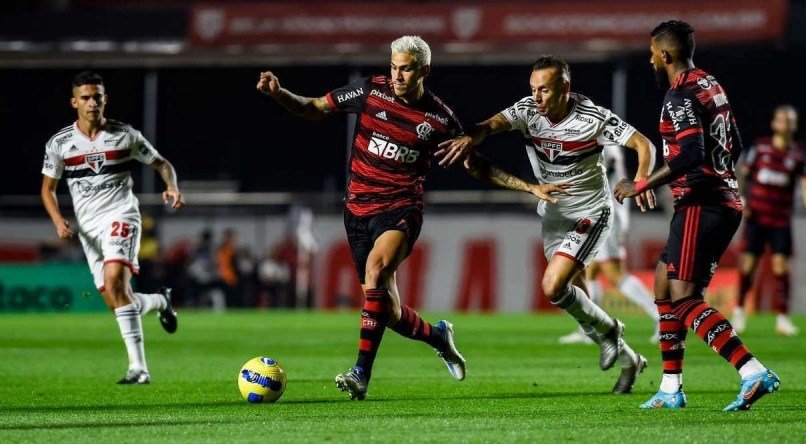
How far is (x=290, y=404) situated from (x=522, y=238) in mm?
17711

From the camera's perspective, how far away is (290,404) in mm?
8258

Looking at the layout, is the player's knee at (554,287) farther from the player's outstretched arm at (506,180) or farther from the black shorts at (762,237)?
the black shorts at (762,237)

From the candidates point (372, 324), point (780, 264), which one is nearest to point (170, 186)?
point (372, 324)

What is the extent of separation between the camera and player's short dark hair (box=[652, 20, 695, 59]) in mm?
7695

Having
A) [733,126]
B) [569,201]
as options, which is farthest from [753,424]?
[569,201]

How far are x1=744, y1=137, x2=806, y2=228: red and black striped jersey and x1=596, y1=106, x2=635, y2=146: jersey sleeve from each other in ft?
26.1

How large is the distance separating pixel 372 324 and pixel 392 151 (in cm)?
112

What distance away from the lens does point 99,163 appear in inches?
412

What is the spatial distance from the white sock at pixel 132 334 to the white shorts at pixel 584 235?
121 inches

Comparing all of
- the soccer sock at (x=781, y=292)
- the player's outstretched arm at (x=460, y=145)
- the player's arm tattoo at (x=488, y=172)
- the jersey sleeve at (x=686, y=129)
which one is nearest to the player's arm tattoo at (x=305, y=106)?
the player's outstretched arm at (x=460, y=145)

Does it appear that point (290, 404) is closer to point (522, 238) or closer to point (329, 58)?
point (522, 238)

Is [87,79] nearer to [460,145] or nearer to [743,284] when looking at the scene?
[460,145]

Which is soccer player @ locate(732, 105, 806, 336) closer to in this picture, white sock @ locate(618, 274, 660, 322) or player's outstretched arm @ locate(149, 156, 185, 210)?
white sock @ locate(618, 274, 660, 322)

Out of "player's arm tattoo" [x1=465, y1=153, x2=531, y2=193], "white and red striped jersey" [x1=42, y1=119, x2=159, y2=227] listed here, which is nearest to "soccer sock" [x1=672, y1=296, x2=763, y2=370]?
"player's arm tattoo" [x1=465, y1=153, x2=531, y2=193]
